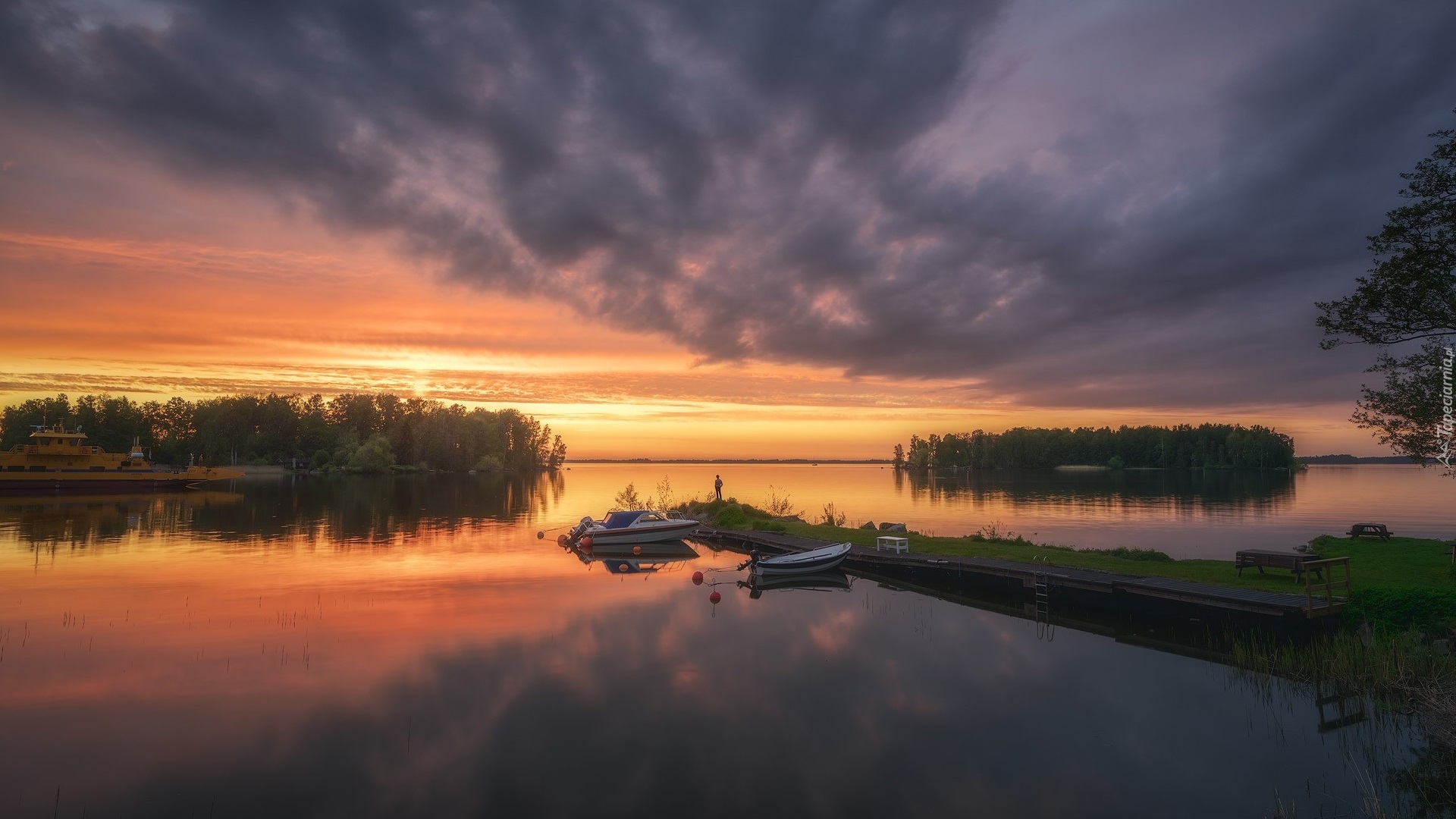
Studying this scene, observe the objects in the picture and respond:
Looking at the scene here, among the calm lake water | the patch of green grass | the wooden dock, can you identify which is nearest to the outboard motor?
the calm lake water

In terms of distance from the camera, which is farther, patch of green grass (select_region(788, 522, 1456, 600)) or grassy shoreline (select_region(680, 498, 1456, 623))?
patch of green grass (select_region(788, 522, 1456, 600))

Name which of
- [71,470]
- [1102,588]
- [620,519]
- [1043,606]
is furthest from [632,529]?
[71,470]

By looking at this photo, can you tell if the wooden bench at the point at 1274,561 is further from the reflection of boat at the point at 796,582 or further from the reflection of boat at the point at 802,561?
the reflection of boat at the point at 802,561

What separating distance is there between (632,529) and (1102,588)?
2802cm

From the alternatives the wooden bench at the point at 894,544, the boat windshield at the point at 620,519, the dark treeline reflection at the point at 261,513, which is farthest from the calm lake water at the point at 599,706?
the dark treeline reflection at the point at 261,513

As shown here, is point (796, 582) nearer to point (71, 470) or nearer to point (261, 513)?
point (261, 513)

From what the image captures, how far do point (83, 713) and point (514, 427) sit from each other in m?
187

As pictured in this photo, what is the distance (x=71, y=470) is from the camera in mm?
80375

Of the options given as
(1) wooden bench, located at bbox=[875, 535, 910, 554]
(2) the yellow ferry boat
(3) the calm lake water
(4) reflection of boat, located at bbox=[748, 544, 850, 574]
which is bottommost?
(3) the calm lake water

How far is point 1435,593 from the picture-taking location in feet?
59.2

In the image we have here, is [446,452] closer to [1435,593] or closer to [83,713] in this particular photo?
[83,713]

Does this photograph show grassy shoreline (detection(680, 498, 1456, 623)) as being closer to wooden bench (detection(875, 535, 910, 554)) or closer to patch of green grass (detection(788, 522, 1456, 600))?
patch of green grass (detection(788, 522, 1456, 600))

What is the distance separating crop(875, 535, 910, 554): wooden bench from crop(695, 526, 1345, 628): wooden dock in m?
0.40

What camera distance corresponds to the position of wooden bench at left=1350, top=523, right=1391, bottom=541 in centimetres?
3338
